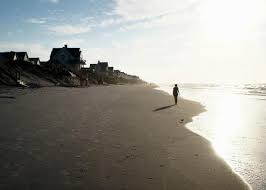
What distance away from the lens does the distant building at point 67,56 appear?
Answer: 333ft

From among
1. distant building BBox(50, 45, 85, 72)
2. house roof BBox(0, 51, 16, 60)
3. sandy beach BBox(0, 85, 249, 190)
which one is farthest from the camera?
distant building BBox(50, 45, 85, 72)

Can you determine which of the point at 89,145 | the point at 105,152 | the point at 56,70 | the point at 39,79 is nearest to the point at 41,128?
the point at 89,145

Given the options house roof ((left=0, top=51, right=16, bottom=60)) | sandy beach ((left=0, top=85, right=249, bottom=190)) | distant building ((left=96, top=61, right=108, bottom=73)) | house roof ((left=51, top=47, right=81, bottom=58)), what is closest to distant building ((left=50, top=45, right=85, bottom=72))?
house roof ((left=51, top=47, right=81, bottom=58))

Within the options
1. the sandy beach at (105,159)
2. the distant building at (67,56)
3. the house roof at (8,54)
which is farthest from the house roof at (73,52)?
the sandy beach at (105,159)

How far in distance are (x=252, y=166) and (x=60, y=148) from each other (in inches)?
207

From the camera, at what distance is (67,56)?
103m

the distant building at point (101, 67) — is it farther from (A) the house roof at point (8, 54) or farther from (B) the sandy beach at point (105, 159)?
(B) the sandy beach at point (105, 159)

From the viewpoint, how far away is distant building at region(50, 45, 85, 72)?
10138 centimetres

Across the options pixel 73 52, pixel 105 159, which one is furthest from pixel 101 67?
pixel 105 159

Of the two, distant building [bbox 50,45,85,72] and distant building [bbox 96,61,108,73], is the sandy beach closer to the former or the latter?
distant building [bbox 50,45,85,72]

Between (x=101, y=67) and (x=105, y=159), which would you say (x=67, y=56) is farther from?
(x=105, y=159)

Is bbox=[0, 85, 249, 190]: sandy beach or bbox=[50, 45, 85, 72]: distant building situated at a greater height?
bbox=[50, 45, 85, 72]: distant building

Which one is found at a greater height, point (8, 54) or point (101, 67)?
point (101, 67)

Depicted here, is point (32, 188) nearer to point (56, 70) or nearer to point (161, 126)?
point (161, 126)
